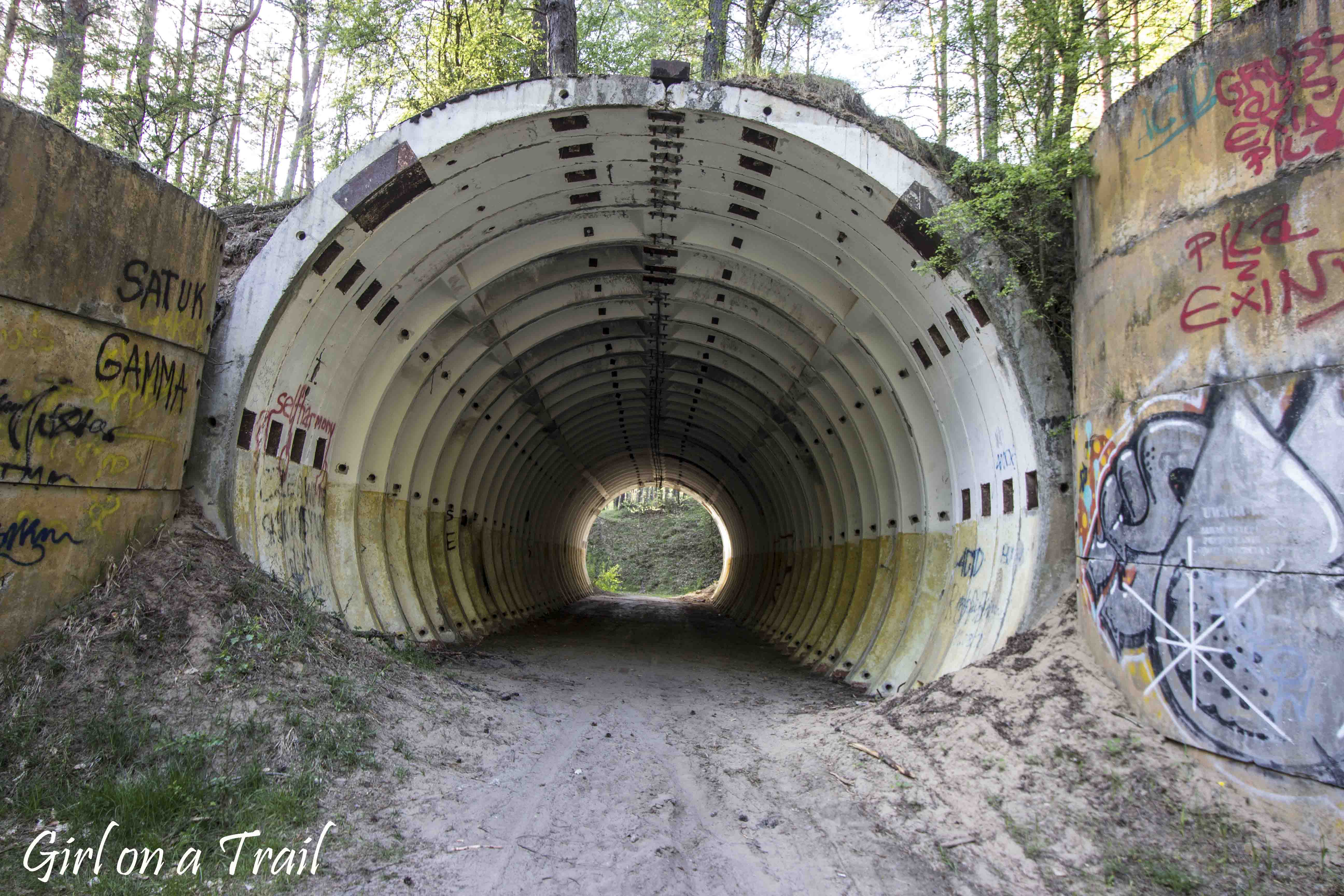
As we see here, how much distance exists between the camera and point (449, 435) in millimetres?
12383

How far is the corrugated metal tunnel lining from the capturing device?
757cm

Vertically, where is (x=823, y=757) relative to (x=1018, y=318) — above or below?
below

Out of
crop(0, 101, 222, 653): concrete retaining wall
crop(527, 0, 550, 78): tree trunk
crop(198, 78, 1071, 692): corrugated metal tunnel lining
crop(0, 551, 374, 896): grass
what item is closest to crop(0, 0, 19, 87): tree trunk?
crop(527, 0, 550, 78): tree trunk

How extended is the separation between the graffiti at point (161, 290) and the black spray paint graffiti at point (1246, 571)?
7.65 metres

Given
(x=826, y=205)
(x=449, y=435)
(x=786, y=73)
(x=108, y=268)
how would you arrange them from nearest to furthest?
1. (x=108, y=268)
2. (x=826, y=205)
3. (x=786, y=73)
4. (x=449, y=435)

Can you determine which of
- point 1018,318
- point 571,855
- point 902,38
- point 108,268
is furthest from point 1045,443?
point 108,268

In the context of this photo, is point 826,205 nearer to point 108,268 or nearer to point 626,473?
point 108,268

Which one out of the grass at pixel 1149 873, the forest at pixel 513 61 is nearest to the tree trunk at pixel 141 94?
the forest at pixel 513 61

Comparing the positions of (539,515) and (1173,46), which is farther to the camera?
(539,515)

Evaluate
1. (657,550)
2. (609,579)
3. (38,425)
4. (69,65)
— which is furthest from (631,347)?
(657,550)

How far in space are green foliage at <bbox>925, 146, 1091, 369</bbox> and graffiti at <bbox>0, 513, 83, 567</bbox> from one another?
7295 millimetres

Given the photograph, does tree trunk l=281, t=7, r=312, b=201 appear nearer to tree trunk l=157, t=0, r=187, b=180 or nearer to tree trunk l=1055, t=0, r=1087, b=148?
tree trunk l=157, t=0, r=187, b=180

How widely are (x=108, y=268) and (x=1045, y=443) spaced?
7.65 m

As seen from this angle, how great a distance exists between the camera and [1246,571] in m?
4.53
